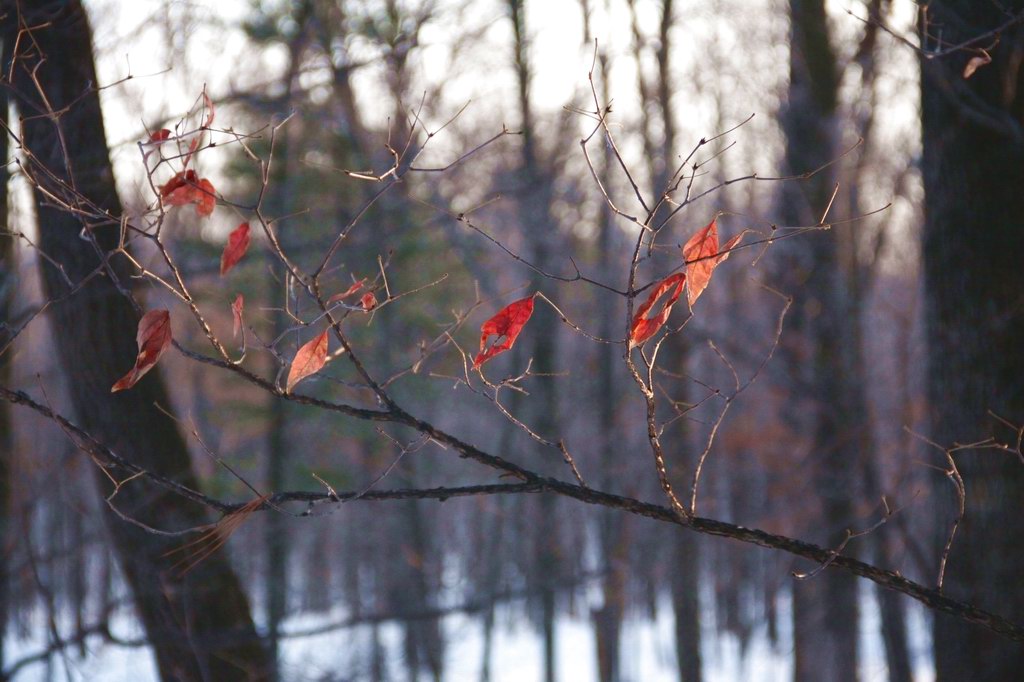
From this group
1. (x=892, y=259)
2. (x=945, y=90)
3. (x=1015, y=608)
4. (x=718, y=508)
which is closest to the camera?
(x=1015, y=608)

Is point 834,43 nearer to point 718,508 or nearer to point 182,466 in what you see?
point 182,466

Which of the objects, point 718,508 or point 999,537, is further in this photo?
point 718,508

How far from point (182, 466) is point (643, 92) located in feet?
32.2

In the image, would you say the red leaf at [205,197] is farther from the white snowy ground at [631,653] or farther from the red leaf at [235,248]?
the white snowy ground at [631,653]

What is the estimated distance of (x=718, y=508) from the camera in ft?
75.9

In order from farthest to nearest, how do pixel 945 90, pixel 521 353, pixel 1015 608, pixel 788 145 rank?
pixel 521 353
pixel 788 145
pixel 945 90
pixel 1015 608

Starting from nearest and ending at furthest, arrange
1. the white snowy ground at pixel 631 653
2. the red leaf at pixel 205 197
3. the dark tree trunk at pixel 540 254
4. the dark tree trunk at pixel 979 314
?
the red leaf at pixel 205 197, the dark tree trunk at pixel 979 314, the dark tree trunk at pixel 540 254, the white snowy ground at pixel 631 653

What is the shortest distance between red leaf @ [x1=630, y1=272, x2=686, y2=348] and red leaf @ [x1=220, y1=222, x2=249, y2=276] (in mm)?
961

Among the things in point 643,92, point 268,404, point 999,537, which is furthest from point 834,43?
point 268,404

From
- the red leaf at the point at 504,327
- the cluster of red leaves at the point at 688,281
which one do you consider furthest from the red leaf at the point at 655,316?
the red leaf at the point at 504,327

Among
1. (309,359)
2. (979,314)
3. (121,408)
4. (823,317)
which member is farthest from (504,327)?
(823,317)

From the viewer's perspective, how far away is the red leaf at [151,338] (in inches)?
77.2

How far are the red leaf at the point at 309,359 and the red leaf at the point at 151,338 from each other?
0.27 meters

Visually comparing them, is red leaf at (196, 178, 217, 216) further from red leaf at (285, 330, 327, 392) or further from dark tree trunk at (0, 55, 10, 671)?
dark tree trunk at (0, 55, 10, 671)
